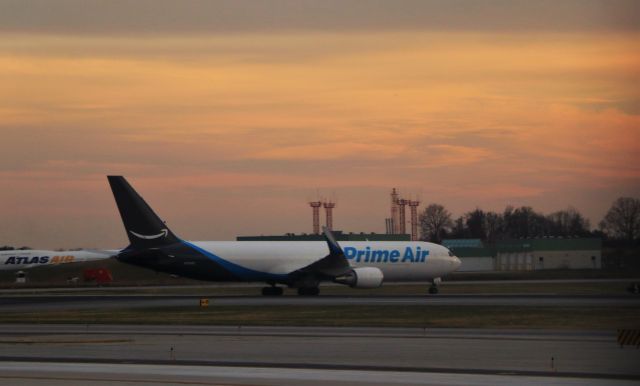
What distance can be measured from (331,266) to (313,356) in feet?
137

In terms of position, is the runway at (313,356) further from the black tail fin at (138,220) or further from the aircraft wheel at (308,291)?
the aircraft wheel at (308,291)

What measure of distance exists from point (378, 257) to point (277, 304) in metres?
19.4

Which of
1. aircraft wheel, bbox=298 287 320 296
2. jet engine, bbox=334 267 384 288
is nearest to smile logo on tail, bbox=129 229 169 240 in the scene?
aircraft wheel, bbox=298 287 320 296

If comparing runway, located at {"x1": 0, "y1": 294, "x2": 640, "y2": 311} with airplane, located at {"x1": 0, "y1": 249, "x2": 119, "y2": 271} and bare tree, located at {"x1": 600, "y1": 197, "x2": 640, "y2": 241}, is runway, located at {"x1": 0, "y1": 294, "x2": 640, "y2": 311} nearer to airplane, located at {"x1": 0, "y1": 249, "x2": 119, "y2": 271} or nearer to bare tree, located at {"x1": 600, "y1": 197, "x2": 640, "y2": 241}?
bare tree, located at {"x1": 600, "y1": 197, "x2": 640, "y2": 241}

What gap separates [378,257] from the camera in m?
77.4

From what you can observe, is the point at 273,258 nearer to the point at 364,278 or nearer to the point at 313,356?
the point at 364,278

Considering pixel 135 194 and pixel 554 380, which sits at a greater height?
pixel 135 194

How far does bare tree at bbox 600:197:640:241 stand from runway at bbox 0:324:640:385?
4.09m

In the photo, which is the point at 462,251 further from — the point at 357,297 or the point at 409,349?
the point at 409,349

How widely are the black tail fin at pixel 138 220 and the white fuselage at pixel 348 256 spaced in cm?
265

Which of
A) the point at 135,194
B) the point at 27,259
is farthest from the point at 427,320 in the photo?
the point at 27,259

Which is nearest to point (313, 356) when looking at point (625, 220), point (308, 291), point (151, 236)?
point (625, 220)

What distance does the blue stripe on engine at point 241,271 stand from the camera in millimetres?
70588

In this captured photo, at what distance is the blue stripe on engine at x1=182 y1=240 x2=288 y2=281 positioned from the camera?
70.6 metres
